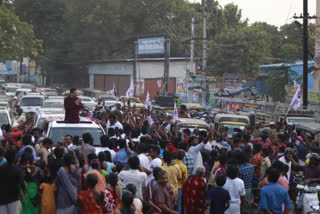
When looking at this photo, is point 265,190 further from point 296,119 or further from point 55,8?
point 55,8

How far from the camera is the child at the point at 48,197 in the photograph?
7570 mm

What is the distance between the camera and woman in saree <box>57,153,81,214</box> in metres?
7.47

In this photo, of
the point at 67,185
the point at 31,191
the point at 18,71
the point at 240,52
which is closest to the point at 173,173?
the point at 67,185

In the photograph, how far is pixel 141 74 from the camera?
6141cm

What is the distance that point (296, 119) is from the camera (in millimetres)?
20672

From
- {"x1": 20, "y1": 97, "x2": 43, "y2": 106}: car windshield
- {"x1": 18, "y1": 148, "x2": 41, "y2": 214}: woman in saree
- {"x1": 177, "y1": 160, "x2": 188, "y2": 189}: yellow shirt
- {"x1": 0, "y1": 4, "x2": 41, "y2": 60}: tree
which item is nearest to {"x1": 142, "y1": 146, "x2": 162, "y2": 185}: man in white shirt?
{"x1": 177, "y1": 160, "x2": 188, "y2": 189}: yellow shirt

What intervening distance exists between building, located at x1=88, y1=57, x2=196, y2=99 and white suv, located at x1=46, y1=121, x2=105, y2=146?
37.7 metres

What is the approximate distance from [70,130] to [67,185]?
14.3ft

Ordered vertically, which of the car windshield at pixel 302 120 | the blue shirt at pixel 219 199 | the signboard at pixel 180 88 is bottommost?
the blue shirt at pixel 219 199

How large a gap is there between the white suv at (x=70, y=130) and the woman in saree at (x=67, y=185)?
3.96 meters

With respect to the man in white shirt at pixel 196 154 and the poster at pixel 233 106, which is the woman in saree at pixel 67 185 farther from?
the poster at pixel 233 106

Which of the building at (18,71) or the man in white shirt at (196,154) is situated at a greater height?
the building at (18,71)

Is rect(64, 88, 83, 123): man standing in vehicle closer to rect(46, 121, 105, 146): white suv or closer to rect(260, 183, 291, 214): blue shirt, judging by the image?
rect(46, 121, 105, 146): white suv

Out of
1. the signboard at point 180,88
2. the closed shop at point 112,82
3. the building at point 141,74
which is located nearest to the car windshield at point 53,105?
the building at point 141,74
